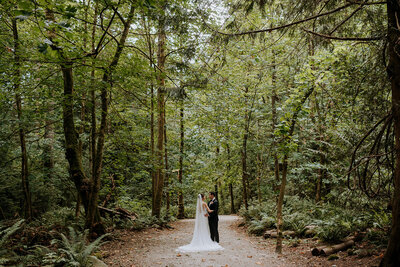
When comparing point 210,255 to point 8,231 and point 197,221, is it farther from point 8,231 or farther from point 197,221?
point 8,231

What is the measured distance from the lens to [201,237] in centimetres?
902

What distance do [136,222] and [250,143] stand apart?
9.48 m

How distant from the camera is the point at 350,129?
25.1ft

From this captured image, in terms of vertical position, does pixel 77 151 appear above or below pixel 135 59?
below

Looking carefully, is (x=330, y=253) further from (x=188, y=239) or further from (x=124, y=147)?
(x=124, y=147)

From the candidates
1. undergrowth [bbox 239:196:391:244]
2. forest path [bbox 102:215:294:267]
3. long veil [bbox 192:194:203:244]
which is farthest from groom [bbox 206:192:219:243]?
undergrowth [bbox 239:196:391:244]

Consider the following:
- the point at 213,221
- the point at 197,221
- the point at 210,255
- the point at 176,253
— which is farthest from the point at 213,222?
the point at 176,253

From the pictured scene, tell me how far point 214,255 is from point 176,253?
122 centimetres

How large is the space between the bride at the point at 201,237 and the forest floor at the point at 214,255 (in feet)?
1.43

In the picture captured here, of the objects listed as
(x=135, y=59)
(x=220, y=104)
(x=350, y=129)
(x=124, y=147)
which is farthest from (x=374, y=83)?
(x=124, y=147)

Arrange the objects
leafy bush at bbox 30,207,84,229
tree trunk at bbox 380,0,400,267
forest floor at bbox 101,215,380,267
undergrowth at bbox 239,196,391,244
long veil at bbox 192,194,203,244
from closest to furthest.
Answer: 1. tree trunk at bbox 380,0,400,267
2. forest floor at bbox 101,215,380,267
3. undergrowth at bbox 239,196,391,244
4. leafy bush at bbox 30,207,84,229
5. long veil at bbox 192,194,203,244

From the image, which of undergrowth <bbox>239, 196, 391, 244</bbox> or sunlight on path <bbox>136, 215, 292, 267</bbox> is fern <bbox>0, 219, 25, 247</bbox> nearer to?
sunlight on path <bbox>136, 215, 292, 267</bbox>

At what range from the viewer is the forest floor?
20.5 ft

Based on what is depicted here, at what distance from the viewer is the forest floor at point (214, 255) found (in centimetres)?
624
